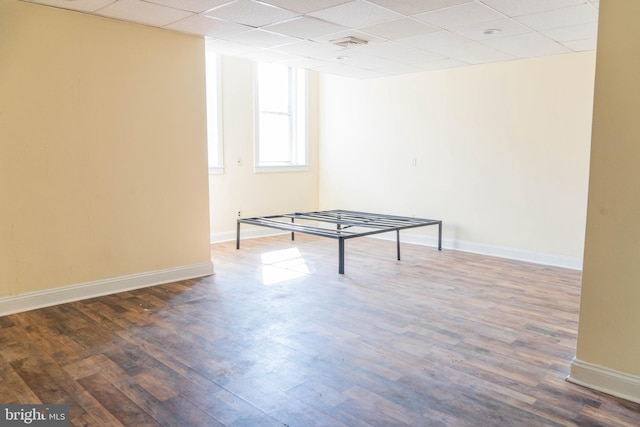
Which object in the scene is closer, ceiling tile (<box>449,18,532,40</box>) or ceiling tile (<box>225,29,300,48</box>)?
ceiling tile (<box>449,18,532,40</box>)

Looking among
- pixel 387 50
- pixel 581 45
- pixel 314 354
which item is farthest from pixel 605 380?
pixel 387 50

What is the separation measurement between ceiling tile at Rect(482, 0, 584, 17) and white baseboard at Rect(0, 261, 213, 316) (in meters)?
3.25

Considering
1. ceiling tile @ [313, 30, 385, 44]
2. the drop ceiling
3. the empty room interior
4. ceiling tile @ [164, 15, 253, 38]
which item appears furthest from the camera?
ceiling tile @ [313, 30, 385, 44]

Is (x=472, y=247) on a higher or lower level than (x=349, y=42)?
lower

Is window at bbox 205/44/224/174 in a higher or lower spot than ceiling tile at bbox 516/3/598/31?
lower

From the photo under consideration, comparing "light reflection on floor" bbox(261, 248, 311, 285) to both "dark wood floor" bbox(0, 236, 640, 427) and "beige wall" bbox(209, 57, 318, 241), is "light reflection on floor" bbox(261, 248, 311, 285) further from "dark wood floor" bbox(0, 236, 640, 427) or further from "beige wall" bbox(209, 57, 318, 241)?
"beige wall" bbox(209, 57, 318, 241)

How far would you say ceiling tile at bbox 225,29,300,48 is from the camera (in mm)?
4031

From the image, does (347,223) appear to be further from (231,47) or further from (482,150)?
(231,47)

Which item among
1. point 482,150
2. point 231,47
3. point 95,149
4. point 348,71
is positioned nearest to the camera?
point 95,149

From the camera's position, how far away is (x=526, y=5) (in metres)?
3.21

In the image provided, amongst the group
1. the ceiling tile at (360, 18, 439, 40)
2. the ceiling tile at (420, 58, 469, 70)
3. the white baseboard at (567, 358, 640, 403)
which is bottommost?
the white baseboard at (567, 358, 640, 403)

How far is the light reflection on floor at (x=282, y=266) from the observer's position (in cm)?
439

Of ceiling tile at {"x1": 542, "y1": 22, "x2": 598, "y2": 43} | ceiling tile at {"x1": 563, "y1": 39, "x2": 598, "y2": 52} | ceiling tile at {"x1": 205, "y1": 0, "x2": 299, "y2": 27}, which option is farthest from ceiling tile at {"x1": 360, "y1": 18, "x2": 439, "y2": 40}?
ceiling tile at {"x1": 563, "y1": 39, "x2": 598, "y2": 52}

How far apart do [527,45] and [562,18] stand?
842 millimetres
